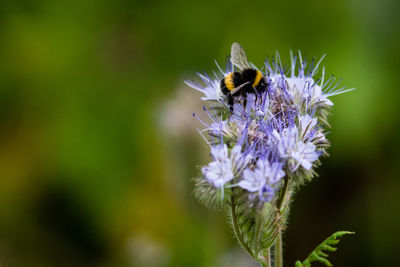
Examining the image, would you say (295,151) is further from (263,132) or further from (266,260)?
(266,260)

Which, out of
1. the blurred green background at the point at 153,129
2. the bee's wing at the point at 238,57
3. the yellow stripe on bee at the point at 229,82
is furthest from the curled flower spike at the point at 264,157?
the blurred green background at the point at 153,129

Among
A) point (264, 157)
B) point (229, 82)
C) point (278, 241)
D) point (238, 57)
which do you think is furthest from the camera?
point (238, 57)

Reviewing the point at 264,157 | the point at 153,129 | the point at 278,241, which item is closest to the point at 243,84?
the point at 264,157

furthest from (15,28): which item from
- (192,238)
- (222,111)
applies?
(222,111)

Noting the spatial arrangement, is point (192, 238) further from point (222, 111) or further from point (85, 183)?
point (222, 111)

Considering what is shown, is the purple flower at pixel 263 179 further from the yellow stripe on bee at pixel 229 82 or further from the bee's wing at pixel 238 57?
the bee's wing at pixel 238 57
